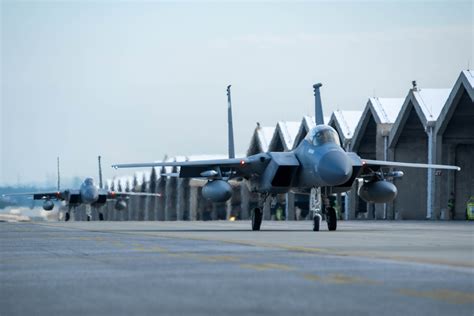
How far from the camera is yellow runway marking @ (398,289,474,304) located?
8039 mm

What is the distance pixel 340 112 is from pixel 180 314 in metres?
69.1

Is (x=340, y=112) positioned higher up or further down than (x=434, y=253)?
higher up

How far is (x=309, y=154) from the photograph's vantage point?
31484 mm

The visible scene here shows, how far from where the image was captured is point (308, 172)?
1251 inches

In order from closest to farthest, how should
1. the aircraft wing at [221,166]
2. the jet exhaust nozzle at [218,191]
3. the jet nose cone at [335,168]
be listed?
the jet nose cone at [335,168] → the jet exhaust nozzle at [218,191] → the aircraft wing at [221,166]

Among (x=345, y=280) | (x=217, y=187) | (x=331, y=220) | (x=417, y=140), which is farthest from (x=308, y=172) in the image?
(x=417, y=140)

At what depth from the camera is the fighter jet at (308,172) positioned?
30.3 meters

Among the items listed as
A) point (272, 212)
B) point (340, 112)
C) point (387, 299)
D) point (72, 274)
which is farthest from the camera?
point (272, 212)

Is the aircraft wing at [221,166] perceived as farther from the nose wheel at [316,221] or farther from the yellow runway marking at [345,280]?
the yellow runway marking at [345,280]

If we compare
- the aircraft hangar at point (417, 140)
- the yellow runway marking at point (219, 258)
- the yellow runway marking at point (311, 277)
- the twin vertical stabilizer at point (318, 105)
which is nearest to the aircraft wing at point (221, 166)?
the twin vertical stabilizer at point (318, 105)

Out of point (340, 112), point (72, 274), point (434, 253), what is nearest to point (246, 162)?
point (434, 253)

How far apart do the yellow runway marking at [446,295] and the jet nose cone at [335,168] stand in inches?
821

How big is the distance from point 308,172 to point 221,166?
459cm

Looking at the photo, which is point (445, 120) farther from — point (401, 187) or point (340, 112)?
point (340, 112)
